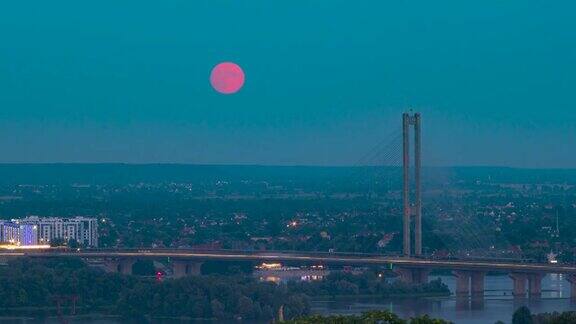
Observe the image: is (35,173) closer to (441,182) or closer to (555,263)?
(441,182)

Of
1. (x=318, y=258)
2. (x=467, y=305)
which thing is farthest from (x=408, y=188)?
(x=467, y=305)

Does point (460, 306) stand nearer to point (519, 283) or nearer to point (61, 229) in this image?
point (519, 283)

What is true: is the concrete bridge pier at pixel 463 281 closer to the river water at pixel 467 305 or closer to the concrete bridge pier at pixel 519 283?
the river water at pixel 467 305

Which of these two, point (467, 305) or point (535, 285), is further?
point (535, 285)

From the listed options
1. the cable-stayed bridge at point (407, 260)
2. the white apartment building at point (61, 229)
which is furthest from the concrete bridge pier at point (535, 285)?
the white apartment building at point (61, 229)

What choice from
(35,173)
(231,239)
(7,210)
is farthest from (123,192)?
(231,239)
